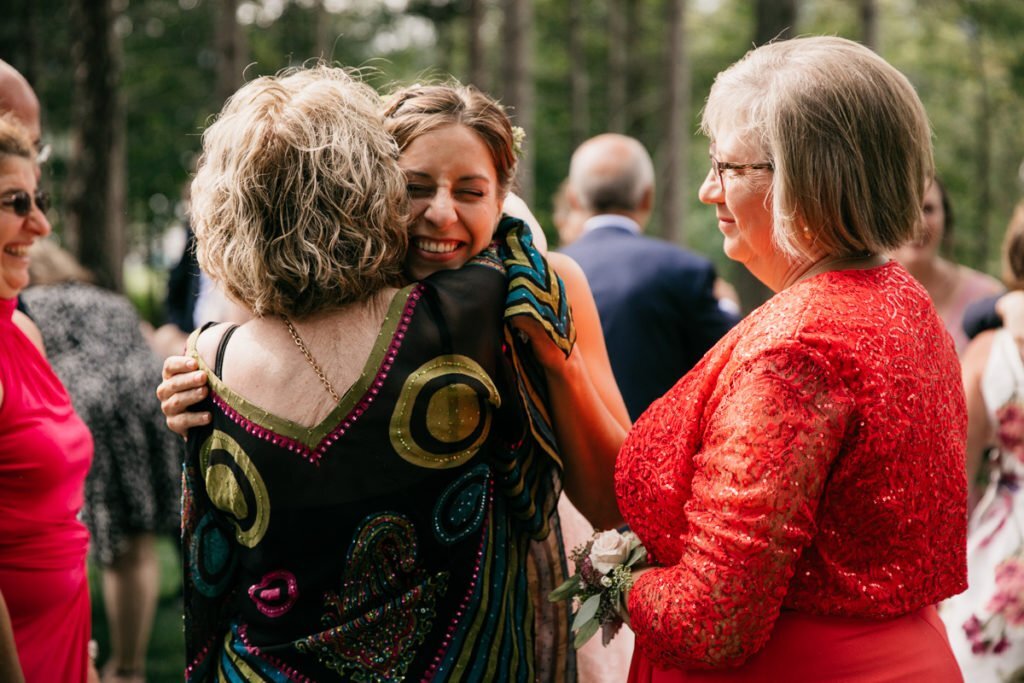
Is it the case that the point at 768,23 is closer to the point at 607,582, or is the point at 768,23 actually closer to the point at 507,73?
the point at 507,73

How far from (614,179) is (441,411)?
354 centimetres

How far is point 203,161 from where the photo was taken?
2.23 m

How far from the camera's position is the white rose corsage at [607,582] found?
7.23 ft

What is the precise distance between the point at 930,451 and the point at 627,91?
29.9 metres

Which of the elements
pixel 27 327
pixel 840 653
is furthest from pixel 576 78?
pixel 840 653

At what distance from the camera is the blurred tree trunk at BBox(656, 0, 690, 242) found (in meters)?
18.0

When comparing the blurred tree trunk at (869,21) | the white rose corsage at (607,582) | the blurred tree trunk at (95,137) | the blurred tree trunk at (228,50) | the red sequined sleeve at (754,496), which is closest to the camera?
the red sequined sleeve at (754,496)

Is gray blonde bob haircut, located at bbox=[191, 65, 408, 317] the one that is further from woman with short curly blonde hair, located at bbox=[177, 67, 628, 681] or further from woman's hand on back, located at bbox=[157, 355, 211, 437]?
woman's hand on back, located at bbox=[157, 355, 211, 437]

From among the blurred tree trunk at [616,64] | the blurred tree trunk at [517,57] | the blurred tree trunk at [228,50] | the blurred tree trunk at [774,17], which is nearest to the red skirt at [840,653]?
the blurred tree trunk at [774,17]

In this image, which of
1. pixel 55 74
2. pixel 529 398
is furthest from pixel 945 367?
pixel 55 74

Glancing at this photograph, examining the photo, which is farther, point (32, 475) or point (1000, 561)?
point (1000, 561)

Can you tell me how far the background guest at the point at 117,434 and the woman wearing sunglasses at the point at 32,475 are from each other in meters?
2.51

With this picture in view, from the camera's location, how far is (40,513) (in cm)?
272

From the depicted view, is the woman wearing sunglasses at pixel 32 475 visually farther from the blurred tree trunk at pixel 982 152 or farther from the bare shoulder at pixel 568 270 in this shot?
the blurred tree trunk at pixel 982 152
